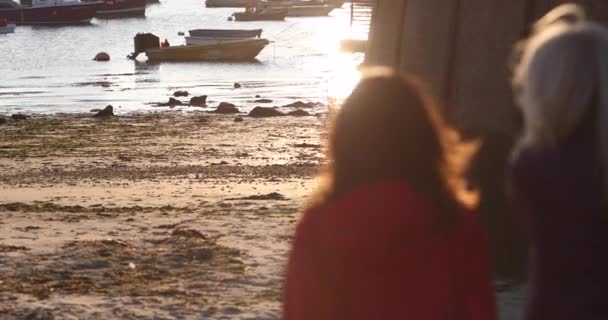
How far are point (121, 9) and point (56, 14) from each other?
1472cm

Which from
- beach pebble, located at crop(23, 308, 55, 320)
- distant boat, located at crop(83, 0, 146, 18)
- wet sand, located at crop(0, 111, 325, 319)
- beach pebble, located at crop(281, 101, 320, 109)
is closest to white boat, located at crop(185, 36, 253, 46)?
beach pebble, located at crop(281, 101, 320, 109)

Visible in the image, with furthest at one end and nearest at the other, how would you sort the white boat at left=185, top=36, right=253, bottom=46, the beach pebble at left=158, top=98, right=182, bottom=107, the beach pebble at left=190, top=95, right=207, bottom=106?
the white boat at left=185, top=36, right=253, bottom=46 → the beach pebble at left=158, top=98, right=182, bottom=107 → the beach pebble at left=190, top=95, right=207, bottom=106

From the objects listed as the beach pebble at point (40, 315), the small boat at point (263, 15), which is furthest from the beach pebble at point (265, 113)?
the small boat at point (263, 15)

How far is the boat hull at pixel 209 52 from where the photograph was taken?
59125 millimetres

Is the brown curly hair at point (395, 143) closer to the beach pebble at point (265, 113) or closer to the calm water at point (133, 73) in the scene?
the calm water at point (133, 73)

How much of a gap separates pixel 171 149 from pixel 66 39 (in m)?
66.4

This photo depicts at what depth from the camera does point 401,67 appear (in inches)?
334

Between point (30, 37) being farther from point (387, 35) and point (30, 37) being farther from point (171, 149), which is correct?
point (387, 35)

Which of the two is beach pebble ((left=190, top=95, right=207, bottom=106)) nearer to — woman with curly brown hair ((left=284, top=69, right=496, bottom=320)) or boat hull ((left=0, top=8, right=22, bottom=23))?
woman with curly brown hair ((left=284, top=69, right=496, bottom=320))

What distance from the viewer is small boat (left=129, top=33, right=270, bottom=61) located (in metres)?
59.1

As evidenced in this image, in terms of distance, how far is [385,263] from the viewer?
286 centimetres

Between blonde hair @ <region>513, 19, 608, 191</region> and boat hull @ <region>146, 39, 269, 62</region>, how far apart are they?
56.8 metres

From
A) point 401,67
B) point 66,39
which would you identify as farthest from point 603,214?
point 66,39

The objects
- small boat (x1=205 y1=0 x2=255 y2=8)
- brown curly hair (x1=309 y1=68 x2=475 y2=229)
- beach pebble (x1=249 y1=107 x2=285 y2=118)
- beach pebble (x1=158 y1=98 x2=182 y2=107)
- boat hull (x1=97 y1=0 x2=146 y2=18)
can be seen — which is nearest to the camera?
brown curly hair (x1=309 y1=68 x2=475 y2=229)
